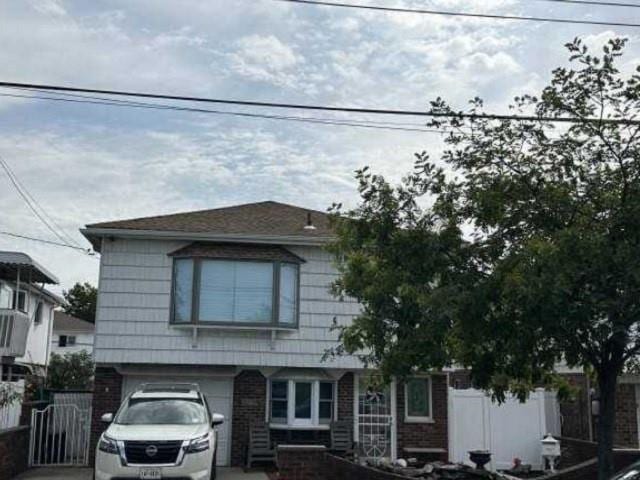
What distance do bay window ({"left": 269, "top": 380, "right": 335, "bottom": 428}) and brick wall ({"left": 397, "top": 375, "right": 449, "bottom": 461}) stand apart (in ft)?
5.68

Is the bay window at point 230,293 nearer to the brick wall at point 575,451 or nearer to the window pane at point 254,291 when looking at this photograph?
the window pane at point 254,291

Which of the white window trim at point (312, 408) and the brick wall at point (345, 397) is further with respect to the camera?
the brick wall at point (345, 397)

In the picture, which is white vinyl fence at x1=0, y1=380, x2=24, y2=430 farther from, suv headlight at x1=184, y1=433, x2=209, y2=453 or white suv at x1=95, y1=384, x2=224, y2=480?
suv headlight at x1=184, y1=433, x2=209, y2=453

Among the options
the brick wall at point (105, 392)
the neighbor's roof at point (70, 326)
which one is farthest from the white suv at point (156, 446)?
the neighbor's roof at point (70, 326)

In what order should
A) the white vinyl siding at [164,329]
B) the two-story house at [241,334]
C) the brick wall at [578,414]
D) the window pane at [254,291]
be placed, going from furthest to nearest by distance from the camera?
the brick wall at [578,414] → the window pane at [254,291] → the two-story house at [241,334] → the white vinyl siding at [164,329]

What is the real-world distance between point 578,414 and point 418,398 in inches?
257

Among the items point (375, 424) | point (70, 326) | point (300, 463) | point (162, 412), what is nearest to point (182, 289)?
point (162, 412)

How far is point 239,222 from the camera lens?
19.8 meters

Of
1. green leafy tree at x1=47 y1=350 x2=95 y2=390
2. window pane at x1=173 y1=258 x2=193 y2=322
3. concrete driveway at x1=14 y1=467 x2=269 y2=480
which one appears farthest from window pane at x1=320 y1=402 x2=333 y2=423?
green leafy tree at x1=47 y1=350 x2=95 y2=390

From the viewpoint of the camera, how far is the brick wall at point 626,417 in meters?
21.6

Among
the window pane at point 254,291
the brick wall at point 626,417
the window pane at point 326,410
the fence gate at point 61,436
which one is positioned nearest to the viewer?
the fence gate at point 61,436

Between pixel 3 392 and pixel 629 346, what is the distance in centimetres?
1219

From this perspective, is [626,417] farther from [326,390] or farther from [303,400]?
[303,400]

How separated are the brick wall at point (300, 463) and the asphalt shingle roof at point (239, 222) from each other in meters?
5.97
